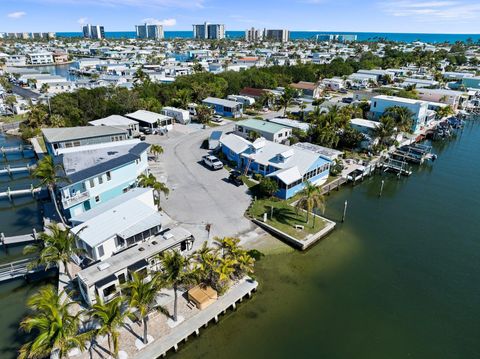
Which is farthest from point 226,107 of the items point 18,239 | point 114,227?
point 114,227

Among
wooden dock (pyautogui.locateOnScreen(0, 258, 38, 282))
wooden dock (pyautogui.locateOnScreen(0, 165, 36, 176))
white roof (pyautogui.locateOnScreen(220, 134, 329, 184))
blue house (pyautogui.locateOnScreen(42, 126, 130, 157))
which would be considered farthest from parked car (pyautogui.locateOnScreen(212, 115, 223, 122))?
wooden dock (pyautogui.locateOnScreen(0, 258, 38, 282))

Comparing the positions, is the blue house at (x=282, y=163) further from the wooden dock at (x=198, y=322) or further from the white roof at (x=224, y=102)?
the white roof at (x=224, y=102)

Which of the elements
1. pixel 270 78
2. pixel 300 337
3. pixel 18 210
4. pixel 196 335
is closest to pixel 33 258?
pixel 18 210

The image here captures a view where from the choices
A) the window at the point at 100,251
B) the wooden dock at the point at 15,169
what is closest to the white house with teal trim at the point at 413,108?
the window at the point at 100,251

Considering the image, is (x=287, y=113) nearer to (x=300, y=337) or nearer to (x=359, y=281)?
(x=359, y=281)

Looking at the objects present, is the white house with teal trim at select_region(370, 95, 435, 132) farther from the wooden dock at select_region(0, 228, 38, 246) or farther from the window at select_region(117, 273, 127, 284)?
the wooden dock at select_region(0, 228, 38, 246)

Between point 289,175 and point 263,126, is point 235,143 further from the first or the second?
point 289,175
